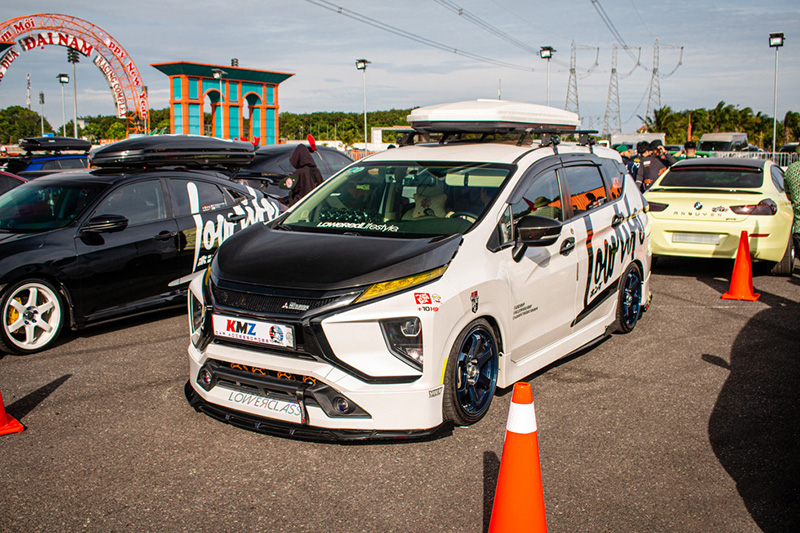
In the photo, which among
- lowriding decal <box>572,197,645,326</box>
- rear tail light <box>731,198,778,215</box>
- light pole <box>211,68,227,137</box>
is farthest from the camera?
light pole <box>211,68,227,137</box>

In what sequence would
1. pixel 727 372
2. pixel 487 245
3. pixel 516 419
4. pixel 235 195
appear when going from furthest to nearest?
1. pixel 235 195
2. pixel 727 372
3. pixel 487 245
4. pixel 516 419

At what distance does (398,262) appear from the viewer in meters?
4.10

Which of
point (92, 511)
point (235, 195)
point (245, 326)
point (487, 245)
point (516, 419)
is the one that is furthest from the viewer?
point (235, 195)

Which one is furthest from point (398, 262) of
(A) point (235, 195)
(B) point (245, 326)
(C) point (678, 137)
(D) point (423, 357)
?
(C) point (678, 137)

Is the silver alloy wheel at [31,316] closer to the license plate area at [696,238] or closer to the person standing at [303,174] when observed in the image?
the person standing at [303,174]

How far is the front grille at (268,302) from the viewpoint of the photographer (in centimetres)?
394

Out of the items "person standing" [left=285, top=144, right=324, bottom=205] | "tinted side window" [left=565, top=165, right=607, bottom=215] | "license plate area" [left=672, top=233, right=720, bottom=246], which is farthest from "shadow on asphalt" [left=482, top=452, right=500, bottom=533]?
"person standing" [left=285, top=144, right=324, bottom=205]

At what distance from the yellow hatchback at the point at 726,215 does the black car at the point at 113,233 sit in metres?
5.58

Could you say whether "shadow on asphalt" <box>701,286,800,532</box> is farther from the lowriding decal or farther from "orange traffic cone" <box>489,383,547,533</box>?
"orange traffic cone" <box>489,383,547,533</box>

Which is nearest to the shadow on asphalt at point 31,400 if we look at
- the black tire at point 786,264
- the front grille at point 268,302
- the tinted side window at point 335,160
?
the front grille at point 268,302

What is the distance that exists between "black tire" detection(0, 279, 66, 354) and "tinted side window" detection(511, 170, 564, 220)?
419cm

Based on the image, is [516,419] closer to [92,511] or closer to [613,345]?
[92,511]

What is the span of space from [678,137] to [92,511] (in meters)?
81.4

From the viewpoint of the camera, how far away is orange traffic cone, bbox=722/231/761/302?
851cm
